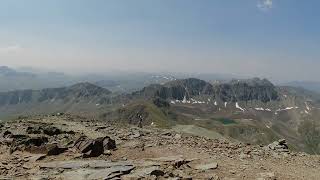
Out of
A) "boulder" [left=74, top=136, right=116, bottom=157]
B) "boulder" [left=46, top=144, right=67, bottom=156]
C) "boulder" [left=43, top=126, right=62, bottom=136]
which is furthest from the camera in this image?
"boulder" [left=43, top=126, right=62, bottom=136]

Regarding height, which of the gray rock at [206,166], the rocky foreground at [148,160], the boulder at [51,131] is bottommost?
the boulder at [51,131]

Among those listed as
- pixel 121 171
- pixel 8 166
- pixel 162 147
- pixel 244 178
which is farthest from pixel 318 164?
pixel 8 166

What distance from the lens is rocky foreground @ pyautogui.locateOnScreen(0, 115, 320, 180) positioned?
22625 millimetres

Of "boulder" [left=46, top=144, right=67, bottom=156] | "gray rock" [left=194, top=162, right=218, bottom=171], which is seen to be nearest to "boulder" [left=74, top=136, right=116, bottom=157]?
"boulder" [left=46, top=144, right=67, bottom=156]

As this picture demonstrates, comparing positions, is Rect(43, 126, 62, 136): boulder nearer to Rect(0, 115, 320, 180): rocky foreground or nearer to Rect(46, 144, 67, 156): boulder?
Rect(0, 115, 320, 180): rocky foreground

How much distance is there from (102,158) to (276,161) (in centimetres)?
1122

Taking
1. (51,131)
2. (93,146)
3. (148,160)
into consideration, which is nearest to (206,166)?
(148,160)

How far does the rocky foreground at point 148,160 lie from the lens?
22.6 meters

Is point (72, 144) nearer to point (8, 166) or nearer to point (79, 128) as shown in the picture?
point (8, 166)

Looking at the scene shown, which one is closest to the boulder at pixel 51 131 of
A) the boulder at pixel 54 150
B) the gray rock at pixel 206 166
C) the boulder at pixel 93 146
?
the boulder at pixel 93 146

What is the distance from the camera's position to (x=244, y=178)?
22.1m

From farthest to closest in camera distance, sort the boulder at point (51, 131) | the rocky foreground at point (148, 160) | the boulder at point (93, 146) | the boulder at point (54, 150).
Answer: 1. the boulder at point (51, 131)
2. the boulder at point (54, 150)
3. the boulder at point (93, 146)
4. the rocky foreground at point (148, 160)

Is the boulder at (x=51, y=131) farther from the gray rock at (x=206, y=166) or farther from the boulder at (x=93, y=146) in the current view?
the gray rock at (x=206, y=166)

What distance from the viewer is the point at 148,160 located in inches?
1017
